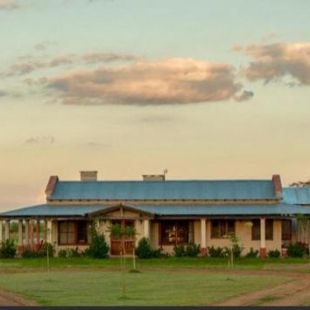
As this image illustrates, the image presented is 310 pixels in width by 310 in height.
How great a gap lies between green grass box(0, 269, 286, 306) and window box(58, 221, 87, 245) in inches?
567

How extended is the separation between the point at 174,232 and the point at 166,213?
2.16 m

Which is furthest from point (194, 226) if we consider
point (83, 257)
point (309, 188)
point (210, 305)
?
point (210, 305)

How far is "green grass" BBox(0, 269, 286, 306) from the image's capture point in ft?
107

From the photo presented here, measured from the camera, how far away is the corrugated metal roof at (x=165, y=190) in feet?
221

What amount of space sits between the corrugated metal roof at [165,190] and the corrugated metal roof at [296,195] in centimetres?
520

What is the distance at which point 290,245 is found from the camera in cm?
6391


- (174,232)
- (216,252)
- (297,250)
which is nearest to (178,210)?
(174,232)

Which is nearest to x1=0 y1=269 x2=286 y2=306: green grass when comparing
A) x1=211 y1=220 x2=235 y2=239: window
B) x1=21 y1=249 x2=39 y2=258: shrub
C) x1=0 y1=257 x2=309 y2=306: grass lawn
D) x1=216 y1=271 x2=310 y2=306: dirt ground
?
x1=0 y1=257 x2=309 y2=306: grass lawn

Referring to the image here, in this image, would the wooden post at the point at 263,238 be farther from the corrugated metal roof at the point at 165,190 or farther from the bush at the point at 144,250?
the bush at the point at 144,250

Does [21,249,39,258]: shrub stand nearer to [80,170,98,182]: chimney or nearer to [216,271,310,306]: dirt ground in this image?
[80,170,98,182]: chimney

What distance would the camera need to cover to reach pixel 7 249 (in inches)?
2518

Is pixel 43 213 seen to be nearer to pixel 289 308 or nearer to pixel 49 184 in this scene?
pixel 49 184

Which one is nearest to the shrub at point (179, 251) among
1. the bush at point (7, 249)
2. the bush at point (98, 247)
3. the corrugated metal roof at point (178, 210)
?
the corrugated metal roof at point (178, 210)

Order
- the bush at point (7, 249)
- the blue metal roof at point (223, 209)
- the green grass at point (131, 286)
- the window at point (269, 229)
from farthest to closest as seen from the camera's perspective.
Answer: the window at point (269, 229) < the bush at point (7, 249) < the blue metal roof at point (223, 209) < the green grass at point (131, 286)
